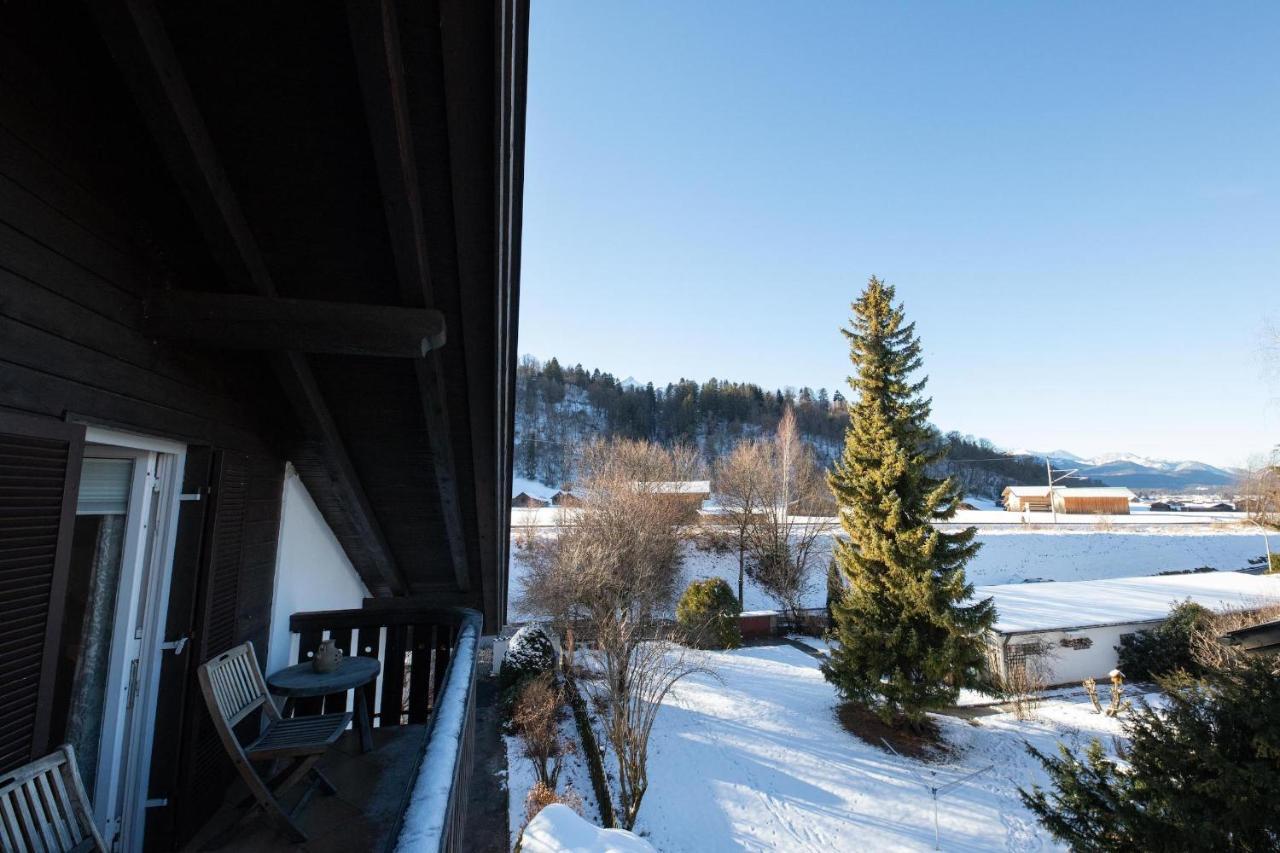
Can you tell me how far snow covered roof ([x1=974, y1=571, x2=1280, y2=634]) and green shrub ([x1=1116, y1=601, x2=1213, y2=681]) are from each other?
1.64 ft

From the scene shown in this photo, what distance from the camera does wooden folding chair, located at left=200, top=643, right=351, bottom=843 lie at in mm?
2449

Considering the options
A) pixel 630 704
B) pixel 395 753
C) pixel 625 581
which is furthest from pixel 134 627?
pixel 625 581

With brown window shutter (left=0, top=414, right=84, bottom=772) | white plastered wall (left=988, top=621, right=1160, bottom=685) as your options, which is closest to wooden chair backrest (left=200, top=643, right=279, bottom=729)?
brown window shutter (left=0, top=414, right=84, bottom=772)

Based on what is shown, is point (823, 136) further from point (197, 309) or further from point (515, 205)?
point (197, 309)

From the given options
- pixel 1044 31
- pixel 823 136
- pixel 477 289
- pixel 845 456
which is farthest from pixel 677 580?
pixel 477 289

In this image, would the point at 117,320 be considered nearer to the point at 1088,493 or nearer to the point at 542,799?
the point at 542,799

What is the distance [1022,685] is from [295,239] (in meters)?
16.3

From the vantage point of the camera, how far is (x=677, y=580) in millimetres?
21031

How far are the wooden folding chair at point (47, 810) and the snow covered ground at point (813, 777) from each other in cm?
781

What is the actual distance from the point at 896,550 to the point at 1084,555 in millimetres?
22783

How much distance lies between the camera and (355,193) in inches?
90.0

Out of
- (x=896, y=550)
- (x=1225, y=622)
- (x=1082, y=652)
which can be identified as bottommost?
(x=1082, y=652)

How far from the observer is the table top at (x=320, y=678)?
120 inches

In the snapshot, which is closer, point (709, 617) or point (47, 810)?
point (47, 810)
